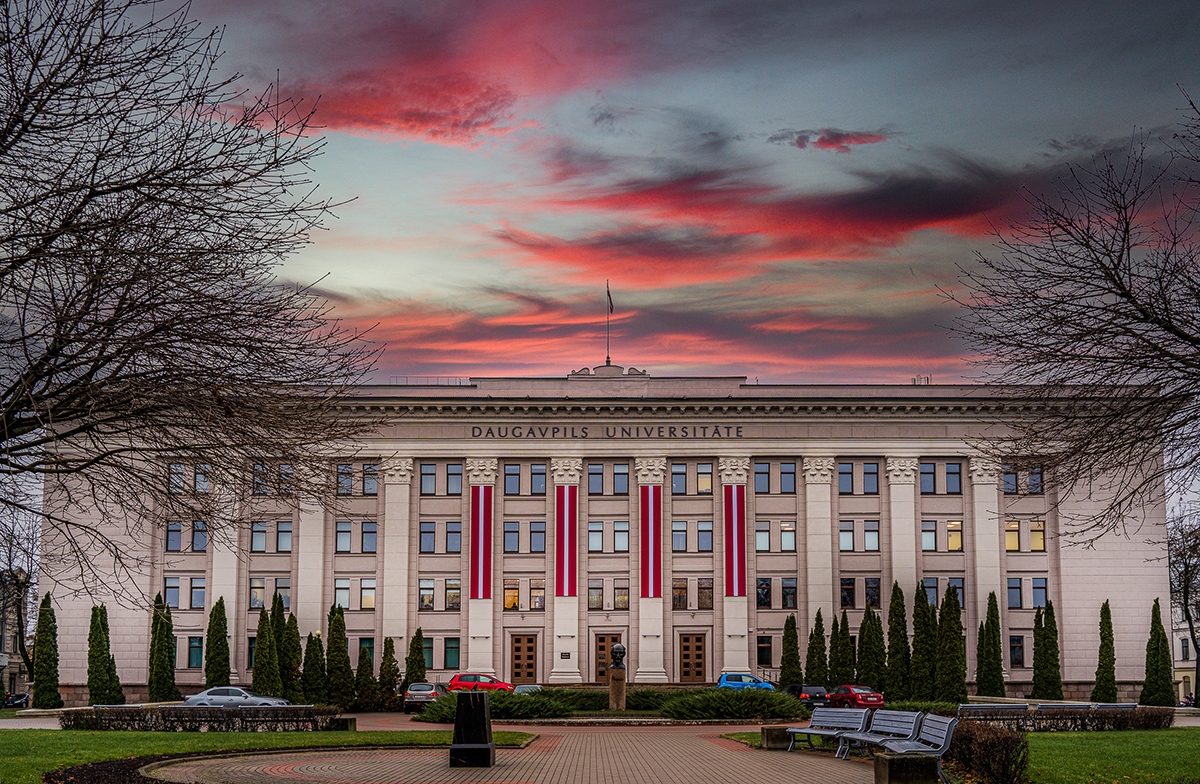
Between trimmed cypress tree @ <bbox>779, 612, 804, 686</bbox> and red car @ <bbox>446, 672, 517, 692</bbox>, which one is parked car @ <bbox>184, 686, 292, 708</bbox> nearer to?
red car @ <bbox>446, 672, 517, 692</bbox>

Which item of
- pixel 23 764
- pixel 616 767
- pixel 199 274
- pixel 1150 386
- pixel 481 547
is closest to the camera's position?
pixel 199 274

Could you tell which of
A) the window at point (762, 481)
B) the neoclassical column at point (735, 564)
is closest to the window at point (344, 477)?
the neoclassical column at point (735, 564)

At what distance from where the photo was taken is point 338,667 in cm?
5116

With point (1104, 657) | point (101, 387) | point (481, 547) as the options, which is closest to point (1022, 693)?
point (1104, 657)

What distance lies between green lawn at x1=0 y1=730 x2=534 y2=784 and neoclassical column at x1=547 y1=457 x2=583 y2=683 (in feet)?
84.6

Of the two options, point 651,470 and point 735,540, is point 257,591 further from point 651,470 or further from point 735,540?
point 735,540

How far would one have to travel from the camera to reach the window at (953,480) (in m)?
56.9

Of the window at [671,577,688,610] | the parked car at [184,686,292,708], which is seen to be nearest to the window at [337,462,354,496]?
the parked car at [184,686,292,708]

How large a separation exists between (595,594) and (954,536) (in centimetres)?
1697

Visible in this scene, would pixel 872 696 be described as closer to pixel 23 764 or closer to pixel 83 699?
pixel 23 764

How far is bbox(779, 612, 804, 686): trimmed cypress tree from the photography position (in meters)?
52.8

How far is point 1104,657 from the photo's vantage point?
169 feet

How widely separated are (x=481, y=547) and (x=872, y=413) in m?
19.3

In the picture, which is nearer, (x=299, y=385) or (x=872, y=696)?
(x=299, y=385)
